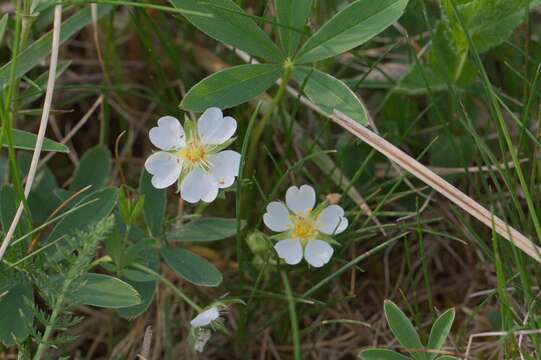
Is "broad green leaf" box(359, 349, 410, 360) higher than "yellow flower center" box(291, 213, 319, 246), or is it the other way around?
"yellow flower center" box(291, 213, 319, 246)

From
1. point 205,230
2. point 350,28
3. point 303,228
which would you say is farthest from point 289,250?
point 350,28

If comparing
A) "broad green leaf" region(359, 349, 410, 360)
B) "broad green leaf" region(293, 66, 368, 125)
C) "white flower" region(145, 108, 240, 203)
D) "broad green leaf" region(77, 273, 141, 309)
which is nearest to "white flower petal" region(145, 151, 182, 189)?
"white flower" region(145, 108, 240, 203)

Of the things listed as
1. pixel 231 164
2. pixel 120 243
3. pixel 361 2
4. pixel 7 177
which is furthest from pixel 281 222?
pixel 7 177

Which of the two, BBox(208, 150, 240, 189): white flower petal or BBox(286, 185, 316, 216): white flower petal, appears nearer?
BBox(208, 150, 240, 189): white flower petal

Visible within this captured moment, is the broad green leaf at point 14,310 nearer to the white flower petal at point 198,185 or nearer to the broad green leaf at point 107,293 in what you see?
the broad green leaf at point 107,293

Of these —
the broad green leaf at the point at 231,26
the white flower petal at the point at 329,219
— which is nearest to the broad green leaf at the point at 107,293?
the white flower petal at the point at 329,219

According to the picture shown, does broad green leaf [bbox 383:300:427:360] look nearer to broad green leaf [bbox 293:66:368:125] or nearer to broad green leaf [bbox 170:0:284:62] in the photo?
A: broad green leaf [bbox 293:66:368:125]

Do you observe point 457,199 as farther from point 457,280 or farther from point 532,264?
point 457,280

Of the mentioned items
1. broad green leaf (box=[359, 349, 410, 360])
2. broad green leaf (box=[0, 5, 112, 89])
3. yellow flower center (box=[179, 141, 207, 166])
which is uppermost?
broad green leaf (box=[0, 5, 112, 89])
